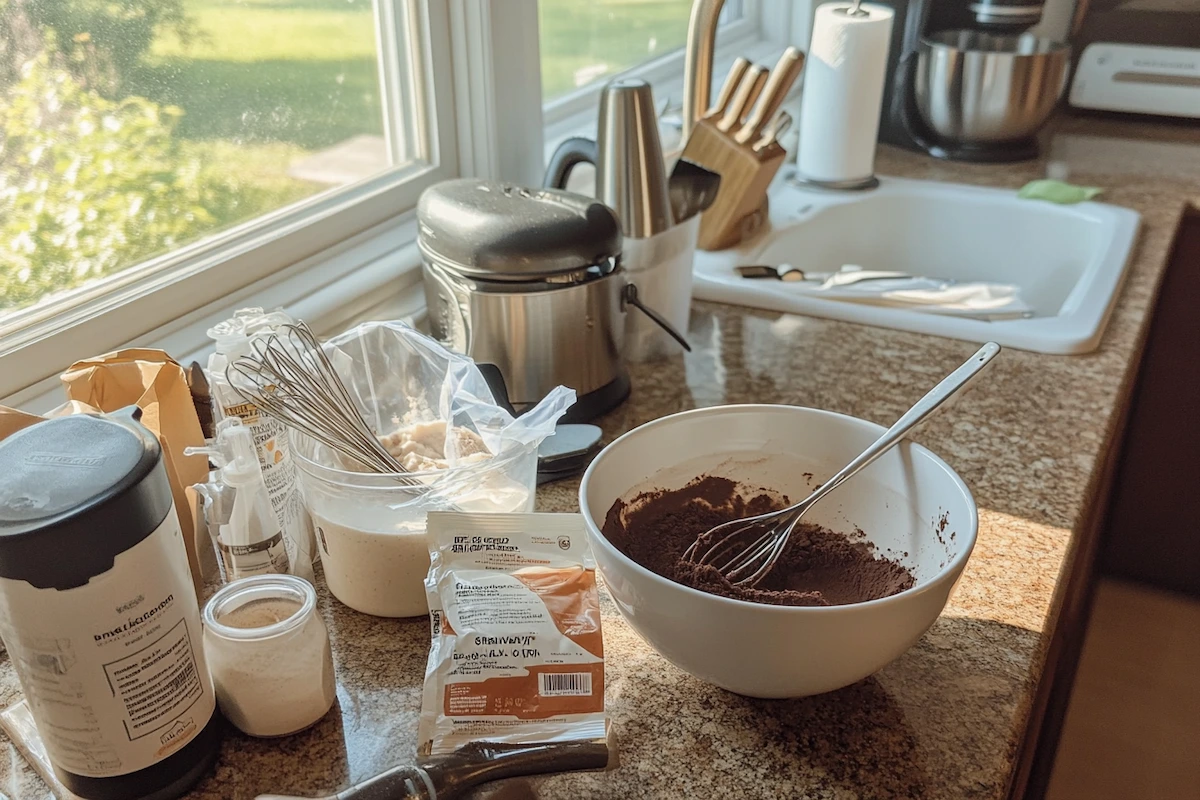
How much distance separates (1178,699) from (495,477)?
1.55 meters

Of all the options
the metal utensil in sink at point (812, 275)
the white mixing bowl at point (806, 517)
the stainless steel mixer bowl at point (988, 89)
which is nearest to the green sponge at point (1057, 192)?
the stainless steel mixer bowl at point (988, 89)

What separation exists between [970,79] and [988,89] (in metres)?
0.04

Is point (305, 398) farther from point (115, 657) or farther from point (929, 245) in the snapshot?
point (929, 245)

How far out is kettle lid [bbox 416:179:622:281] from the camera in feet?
2.76

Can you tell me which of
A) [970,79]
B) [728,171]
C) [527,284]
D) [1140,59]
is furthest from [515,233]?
[1140,59]

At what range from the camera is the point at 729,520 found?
2.35 feet

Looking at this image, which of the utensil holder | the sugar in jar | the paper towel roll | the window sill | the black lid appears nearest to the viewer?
the black lid

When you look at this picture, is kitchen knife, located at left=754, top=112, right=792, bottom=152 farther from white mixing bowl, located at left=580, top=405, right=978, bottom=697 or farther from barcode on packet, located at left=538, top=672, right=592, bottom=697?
barcode on packet, located at left=538, top=672, right=592, bottom=697

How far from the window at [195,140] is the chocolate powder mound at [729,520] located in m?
0.49

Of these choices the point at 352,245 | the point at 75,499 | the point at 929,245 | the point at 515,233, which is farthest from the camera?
the point at 929,245

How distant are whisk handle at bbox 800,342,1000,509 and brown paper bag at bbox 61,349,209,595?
0.43 metres

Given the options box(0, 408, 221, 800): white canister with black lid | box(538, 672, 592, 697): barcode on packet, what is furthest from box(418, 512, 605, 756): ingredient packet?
box(0, 408, 221, 800): white canister with black lid

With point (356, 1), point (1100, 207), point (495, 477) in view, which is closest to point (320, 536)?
point (495, 477)

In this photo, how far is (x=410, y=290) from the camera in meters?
1.10
